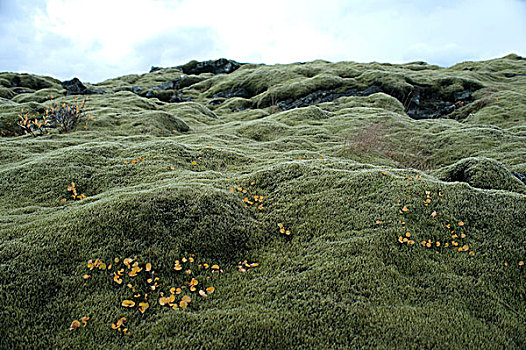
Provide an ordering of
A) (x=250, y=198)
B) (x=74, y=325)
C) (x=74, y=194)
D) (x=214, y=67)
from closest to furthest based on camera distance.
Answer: (x=74, y=325), (x=250, y=198), (x=74, y=194), (x=214, y=67)

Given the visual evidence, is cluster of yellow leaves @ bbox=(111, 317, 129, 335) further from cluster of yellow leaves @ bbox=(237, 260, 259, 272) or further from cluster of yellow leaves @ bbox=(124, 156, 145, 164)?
cluster of yellow leaves @ bbox=(124, 156, 145, 164)

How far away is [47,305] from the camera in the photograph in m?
4.49

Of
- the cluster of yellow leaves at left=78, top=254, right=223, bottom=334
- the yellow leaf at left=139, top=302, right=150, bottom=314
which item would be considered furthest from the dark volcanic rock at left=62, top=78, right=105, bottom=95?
the yellow leaf at left=139, top=302, right=150, bottom=314

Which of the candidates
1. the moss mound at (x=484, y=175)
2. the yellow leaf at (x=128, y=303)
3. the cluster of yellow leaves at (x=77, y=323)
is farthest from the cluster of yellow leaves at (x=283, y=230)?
the moss mound at (x=484, y=175)

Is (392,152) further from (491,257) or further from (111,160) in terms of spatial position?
(111,160)

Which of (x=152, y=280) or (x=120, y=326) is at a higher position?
(x=152, y=280)

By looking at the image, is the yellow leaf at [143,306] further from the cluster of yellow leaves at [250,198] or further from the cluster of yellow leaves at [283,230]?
the cluster of yellow leaves at [250,198]

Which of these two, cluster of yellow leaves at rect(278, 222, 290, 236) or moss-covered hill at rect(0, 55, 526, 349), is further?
cluster of yellow leaves at rect(278, 222, 290, 236)

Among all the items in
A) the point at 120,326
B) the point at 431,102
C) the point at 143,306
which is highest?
the point at 431,102

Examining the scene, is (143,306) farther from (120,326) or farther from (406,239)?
(406,239)

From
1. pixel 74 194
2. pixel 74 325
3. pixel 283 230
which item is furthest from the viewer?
pixel 74 194

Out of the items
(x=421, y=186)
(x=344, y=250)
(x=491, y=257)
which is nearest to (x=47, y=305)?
(x=344, y=250)

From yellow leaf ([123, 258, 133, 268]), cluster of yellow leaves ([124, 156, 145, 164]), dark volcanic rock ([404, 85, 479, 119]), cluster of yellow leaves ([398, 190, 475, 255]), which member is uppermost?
dark volcanic rock ([404, 85, 479, 119])

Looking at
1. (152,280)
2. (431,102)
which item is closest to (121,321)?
(152,280)
